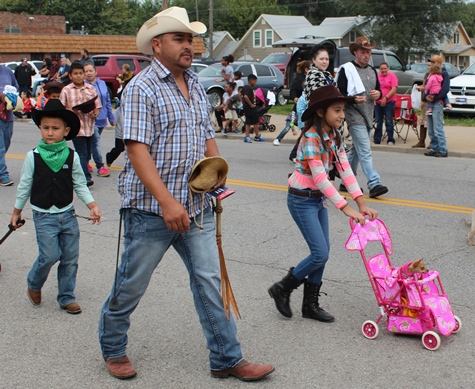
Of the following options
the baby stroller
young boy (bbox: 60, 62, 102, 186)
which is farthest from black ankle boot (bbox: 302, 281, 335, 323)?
the baby stroller

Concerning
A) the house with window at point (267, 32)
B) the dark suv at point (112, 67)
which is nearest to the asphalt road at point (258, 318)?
the dark suv at point (112, 67)

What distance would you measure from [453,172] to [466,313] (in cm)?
673

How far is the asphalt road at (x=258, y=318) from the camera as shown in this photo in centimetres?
412

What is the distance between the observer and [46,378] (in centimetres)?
412

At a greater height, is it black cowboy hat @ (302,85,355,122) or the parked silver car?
black cowboy hat @ (302,85,355,122)

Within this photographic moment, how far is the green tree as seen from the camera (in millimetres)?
53375

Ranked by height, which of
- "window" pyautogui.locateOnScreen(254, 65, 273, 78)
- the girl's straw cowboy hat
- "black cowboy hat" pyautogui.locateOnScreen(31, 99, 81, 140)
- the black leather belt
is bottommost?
"window" pyautogui.locateOnScreen(254, 65, 273, 78)

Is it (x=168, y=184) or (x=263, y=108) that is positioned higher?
(x=168, y=184)

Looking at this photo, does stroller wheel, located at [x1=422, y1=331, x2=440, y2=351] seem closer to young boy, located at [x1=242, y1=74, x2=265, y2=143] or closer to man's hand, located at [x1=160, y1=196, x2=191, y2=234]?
man's hand, located at [x1=160, y1=196, x2=191, y2=234]

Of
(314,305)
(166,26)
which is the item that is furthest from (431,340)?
(166,26)

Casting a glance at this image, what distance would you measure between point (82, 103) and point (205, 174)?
634 cm

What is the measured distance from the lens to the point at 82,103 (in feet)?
31.6

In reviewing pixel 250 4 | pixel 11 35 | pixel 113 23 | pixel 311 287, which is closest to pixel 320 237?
pixel 311 287

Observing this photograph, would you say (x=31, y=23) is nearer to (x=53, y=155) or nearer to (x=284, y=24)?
(x=284, y=24)
